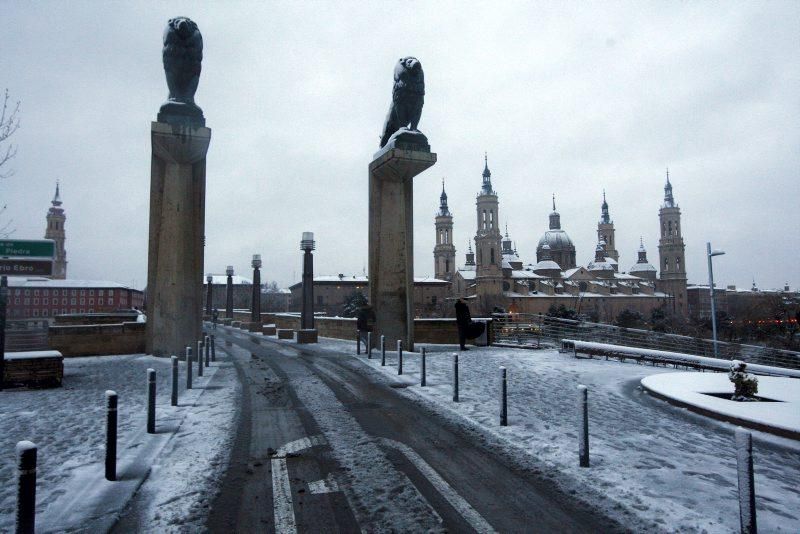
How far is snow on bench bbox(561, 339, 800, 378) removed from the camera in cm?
1639

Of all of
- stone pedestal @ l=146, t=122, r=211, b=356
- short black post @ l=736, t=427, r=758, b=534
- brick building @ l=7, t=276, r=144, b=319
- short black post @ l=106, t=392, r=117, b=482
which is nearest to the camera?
short black post @ l=736, t=427, r=758, b=534

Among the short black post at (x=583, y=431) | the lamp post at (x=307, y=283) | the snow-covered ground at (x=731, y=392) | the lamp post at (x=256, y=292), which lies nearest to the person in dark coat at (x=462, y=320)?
the snow-covered ground at (x=731, y=392)

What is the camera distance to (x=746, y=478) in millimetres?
4160

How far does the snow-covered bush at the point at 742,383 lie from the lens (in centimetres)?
958

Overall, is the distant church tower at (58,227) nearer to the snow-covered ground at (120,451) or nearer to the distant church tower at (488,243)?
the distant church tower at (488,243)

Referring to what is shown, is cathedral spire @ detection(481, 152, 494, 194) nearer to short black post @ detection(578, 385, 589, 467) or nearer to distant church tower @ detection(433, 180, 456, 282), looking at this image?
distant church tower @ detection(433, 180, 456, 282)

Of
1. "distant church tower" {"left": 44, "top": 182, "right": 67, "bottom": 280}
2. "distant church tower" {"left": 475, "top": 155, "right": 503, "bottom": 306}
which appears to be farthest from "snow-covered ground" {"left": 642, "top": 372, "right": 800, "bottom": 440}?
"distant church tower" {"left": 44, "top": 182, "right": 67, "bottom": 280}

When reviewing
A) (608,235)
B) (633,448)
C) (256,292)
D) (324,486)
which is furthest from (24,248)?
(608,235)

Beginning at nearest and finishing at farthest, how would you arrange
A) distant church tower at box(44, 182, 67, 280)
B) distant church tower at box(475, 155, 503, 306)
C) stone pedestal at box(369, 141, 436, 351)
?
stone pedestal at box(369, 141, 436, 351) < distant church tower at box(475, 155, 503, 306) < distant church tower at box(44, 182, 67, 280)

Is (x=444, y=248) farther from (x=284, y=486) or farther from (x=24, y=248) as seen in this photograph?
(x=284, y=486)

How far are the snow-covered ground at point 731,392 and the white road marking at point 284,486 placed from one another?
7.14 meters

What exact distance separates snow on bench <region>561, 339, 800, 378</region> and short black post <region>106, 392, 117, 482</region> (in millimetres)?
15939

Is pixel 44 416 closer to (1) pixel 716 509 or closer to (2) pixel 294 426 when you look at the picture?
(2) pixel 294 426

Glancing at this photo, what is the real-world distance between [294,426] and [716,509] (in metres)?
5.74
